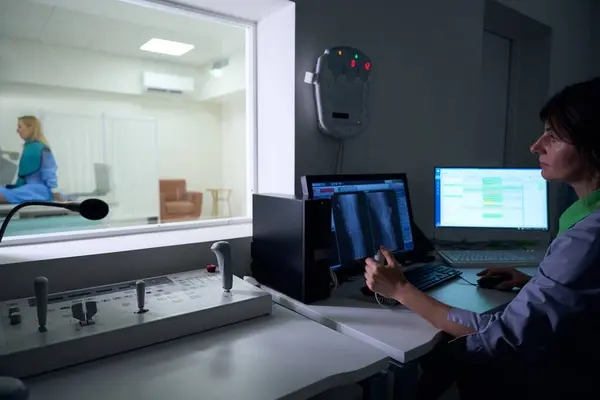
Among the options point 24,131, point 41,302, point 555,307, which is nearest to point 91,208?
point 41,302

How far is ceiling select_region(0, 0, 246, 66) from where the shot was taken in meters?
3.86

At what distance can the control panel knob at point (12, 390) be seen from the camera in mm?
567

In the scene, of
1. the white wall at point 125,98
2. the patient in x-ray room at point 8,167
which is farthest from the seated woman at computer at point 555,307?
the patient in x-ray room at point 8,167

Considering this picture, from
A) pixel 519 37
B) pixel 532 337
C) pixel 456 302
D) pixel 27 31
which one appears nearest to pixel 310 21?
pixel 456 302

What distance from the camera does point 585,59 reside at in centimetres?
327

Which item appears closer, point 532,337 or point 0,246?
point 532,337

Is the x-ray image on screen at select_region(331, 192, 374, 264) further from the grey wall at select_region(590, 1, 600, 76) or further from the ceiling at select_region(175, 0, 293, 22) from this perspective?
the grey wall at select_region(590, 1, 600, 76)

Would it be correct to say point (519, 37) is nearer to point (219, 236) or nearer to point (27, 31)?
point (219, 236)

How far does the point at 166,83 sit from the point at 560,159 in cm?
616

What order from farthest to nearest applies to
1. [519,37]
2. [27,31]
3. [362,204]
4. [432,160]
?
1. [27,31]
2. [519,37]
3. [432,160]
4. [362,204]

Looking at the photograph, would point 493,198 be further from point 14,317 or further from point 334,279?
point 14,317

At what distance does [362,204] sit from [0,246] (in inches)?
47.7

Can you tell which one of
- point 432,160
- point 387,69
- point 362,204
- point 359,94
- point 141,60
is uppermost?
point 141,60

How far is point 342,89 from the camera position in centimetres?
161
